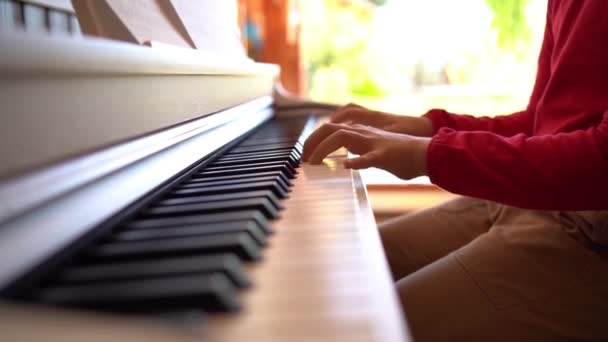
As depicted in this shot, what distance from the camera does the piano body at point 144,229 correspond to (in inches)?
15.1

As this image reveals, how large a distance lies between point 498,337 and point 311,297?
457 millimetres

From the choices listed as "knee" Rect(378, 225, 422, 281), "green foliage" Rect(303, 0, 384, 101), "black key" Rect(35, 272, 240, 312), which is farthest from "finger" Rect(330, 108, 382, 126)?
"green foliage" Rect(303, 0, 384, 101)

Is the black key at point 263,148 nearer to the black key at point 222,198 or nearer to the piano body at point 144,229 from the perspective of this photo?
the piano body at point 144,229

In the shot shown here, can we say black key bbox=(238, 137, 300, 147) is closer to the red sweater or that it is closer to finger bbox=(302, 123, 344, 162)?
finger bbox=(302, 123, 344, 162)

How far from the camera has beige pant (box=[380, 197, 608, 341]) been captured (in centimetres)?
80

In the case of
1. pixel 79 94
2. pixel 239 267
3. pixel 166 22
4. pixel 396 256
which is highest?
pixel 166 22

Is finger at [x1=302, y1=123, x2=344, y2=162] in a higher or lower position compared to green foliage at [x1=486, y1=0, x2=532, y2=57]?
lower

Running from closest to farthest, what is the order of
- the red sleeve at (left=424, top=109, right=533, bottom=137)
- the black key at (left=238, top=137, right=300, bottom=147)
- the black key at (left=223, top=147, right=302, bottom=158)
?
the black key at (left=223, top=147, right=302, bottom=158) < the black key at (left=238, top=137, right=300, bottom=147) < the red sleeve at (left=424, top=109, right=533, bottom=137)

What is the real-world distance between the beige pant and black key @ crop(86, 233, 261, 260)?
1.26ft

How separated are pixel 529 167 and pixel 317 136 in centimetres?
32

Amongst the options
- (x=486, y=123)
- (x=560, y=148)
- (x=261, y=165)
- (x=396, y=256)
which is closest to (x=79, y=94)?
(x=261, y=165)

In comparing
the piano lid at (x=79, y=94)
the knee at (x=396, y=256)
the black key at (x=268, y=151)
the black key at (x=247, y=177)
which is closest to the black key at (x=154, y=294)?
the piano lid at (x=79, y=94)

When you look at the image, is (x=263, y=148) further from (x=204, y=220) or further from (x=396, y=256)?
(x=204, y=220)

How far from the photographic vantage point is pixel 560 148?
30.5 inches
